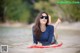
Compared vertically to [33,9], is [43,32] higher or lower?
lower

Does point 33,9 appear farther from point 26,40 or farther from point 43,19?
point 26,40

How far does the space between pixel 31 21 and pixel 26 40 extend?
0.56 ft

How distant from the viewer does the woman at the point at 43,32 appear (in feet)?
4.44

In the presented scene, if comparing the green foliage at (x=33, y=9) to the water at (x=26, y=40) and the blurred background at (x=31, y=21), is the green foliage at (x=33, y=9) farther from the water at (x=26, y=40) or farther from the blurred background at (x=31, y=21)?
the water at (x=26, y=40)

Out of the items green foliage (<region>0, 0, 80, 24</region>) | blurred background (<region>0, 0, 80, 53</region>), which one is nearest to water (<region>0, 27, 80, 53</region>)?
blurred background (<region>0, 0, 80, 53</region>)

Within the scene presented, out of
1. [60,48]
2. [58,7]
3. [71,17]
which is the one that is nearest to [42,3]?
[58,7]

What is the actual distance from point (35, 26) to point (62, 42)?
272 mm

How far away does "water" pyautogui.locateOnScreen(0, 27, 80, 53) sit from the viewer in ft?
4.45

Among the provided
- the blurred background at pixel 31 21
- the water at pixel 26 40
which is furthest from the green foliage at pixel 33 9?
the water at pixel 26 40

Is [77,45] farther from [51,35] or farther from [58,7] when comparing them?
[58,7]

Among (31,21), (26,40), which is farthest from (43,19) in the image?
(26,40)

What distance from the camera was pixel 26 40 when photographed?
4.47 feet

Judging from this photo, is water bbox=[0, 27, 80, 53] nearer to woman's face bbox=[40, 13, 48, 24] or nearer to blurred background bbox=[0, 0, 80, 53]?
blurred background bbox=[0, 0, 80, 53]

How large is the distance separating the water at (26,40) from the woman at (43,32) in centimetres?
5
